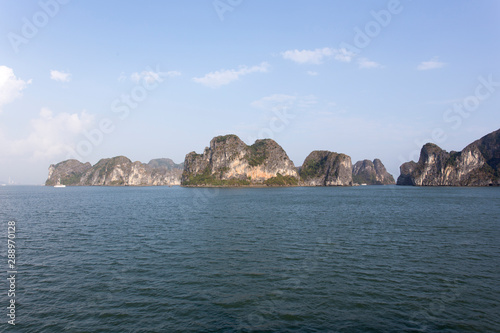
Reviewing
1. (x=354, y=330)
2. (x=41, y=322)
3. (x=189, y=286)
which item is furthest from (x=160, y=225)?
(x=354, y=330)

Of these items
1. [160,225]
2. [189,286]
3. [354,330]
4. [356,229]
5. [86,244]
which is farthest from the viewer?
[160,225]

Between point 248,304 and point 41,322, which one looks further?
point 248,304

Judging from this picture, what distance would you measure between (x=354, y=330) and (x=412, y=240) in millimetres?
22957

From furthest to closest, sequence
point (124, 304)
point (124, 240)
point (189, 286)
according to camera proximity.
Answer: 1. point (124, 240)
2. point (189, 286)
3. point (124, 304)

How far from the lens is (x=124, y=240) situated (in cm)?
3169

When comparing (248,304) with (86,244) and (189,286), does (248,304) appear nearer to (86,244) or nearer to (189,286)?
(189,286)

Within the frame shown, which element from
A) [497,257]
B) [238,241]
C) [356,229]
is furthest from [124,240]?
[497,257]

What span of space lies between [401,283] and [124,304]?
18038 millimetres

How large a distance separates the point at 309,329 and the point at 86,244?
26.3 metres

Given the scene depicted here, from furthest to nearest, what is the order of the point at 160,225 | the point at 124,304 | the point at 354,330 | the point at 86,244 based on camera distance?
1. the point at 160,225
2. the point at 86,244
3. the point at 124,304
4. the point at 354,330

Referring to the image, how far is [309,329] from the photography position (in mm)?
13461

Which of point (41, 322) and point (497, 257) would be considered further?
point (497, 257)

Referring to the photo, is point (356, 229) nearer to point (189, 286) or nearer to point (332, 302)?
point (332, 302)

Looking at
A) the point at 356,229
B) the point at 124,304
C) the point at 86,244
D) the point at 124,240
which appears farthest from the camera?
the point at 356,229
